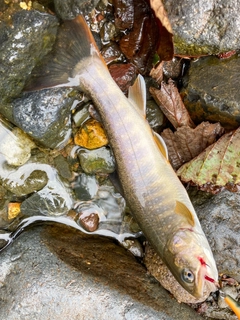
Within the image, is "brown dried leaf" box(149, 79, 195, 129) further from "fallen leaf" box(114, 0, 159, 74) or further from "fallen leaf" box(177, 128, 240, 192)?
"fallen leaf" box(177, 128, 240, 192)

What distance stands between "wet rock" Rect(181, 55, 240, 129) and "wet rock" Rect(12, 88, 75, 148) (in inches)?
43.9

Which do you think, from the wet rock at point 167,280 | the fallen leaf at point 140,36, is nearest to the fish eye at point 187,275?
the wet rock at point 167,280

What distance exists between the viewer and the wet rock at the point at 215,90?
12.2ft

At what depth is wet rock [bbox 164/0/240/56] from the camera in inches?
141

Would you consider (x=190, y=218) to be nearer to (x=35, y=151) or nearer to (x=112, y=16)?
(x=35, y=151)

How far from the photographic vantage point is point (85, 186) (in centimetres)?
416

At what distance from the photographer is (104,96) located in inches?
137

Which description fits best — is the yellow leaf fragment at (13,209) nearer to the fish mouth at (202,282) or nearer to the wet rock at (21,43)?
the wet rock at (21,43)

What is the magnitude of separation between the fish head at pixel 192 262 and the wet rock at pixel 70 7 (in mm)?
1983

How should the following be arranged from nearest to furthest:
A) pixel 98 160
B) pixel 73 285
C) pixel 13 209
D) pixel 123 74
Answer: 1. pixel 73 285
2. pixel 123 74
3. pixel 98 160
4. pixel 13 209

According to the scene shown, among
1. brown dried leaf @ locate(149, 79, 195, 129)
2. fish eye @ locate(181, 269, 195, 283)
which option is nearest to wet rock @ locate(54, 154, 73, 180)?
brown dried leaf @ locate(149, 79, 195, 129)

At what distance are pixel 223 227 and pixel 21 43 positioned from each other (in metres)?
2.37

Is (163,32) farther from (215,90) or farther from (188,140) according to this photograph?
(188,140)

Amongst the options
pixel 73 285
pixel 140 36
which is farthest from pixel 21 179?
pixel 140 36
